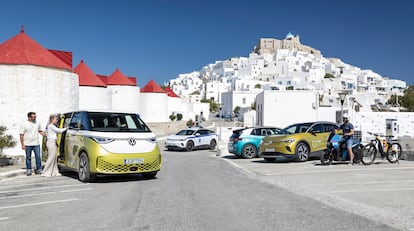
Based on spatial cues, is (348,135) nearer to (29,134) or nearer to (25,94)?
(29,134)

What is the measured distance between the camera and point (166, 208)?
726 cm

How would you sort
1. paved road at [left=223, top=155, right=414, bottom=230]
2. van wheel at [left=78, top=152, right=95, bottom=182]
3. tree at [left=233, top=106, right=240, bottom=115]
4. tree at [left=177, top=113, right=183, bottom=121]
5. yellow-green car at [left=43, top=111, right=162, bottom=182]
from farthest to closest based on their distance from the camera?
tree at [left=233, top=106, right=240, bottom=115]
tree at [left=177, top=113, right=183, bottom=121]
van wheel at [left=78, top=152, right=95, bottom=182]
yellow-green car at [left=43, top=111, right=162, bottom=182]
paved road at [left=223, top=155, right=414, bottom=230]

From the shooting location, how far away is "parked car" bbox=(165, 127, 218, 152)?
28.6 meters

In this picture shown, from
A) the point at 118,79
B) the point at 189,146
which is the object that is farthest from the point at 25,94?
the point at 118,79

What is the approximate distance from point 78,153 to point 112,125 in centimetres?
120

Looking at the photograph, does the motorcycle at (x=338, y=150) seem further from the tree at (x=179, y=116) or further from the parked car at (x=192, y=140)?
the tree at (x=179, y=116)

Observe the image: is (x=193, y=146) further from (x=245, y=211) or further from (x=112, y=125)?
(x=245, y=211)

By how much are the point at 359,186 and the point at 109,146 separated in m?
6.14

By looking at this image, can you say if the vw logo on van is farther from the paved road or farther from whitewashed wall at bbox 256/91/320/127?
whitewashed wall at bbox 256/91/320/127

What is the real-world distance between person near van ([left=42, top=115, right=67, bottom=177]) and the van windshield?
1456 millimetres

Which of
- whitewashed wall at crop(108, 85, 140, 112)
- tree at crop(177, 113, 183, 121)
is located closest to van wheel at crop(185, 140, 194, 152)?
whitewashed wall at crop(108, 85, 140, 112)

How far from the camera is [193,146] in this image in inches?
1140

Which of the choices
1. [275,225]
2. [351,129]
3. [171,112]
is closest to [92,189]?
[275,225]

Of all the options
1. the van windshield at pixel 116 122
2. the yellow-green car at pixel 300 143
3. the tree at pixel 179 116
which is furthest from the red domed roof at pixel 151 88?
the van windshield at pixel 116 122
